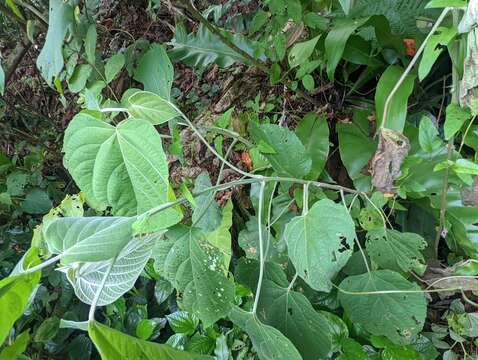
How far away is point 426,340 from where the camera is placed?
3.11 feet

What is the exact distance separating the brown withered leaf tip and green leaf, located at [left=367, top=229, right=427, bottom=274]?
0.29ft

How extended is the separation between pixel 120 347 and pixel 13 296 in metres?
0.13

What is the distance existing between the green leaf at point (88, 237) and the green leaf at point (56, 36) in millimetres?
528

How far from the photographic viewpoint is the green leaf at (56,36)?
93 centimetres

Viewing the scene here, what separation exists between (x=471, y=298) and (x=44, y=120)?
5.36 feet

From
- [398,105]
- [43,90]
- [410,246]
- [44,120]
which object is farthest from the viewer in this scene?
[43,90]

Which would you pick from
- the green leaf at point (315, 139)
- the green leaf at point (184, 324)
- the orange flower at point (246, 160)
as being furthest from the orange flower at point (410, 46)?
the green leaf at point (184, 324)

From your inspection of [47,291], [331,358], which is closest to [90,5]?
[47,291]

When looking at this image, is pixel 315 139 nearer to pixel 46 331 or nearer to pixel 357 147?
pixel 357 147

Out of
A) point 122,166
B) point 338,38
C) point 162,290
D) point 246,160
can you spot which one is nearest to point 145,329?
point 162,290

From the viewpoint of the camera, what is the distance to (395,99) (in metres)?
0.91

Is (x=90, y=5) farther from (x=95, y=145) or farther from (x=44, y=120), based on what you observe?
(x=95, y=145)

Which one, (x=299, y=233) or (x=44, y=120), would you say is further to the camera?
(x=44, y=120)

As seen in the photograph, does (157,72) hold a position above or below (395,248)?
above
